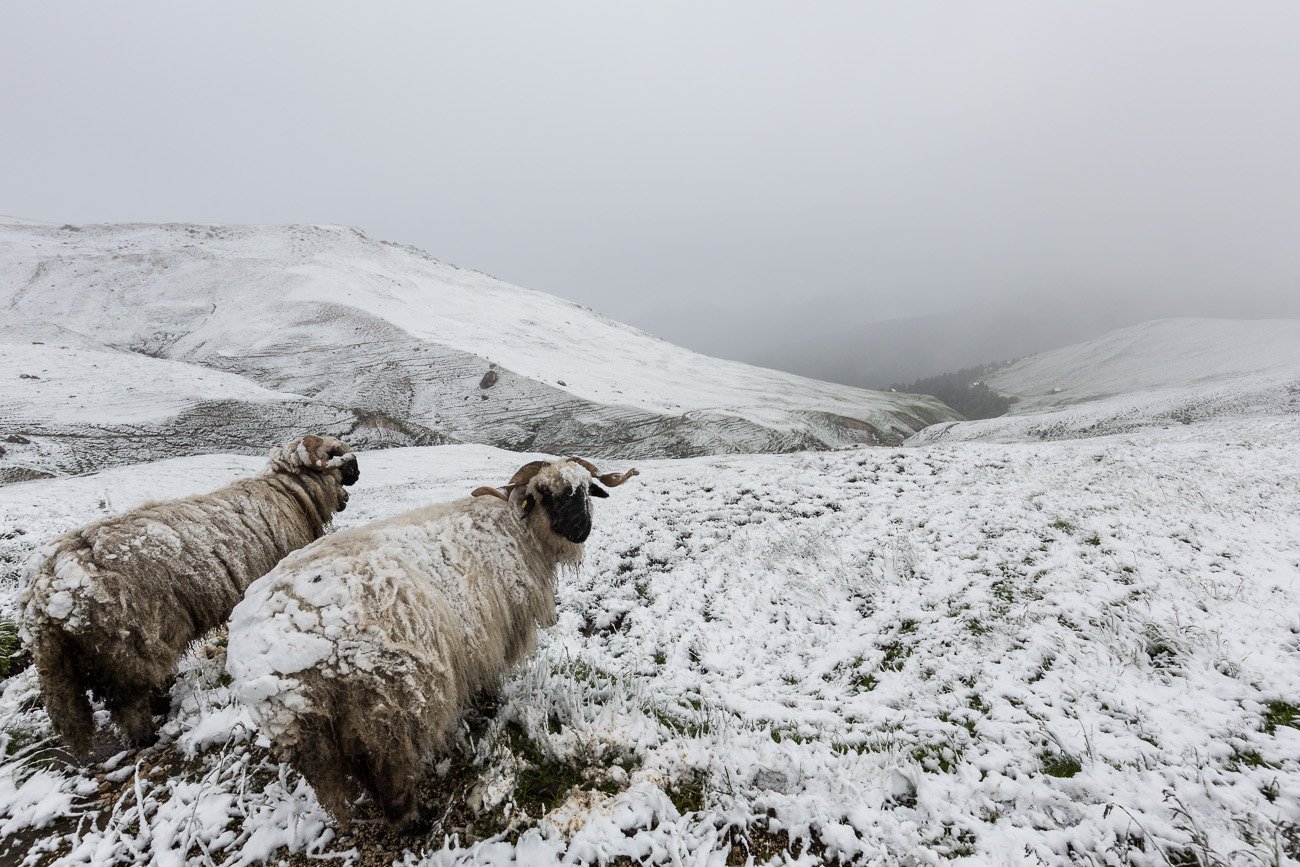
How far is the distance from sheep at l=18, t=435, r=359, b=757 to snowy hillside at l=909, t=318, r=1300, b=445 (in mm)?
34498

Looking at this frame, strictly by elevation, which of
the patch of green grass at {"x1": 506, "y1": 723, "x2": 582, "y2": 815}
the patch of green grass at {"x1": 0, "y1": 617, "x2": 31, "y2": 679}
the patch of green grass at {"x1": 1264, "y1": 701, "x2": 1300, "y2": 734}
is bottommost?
the patch of green grass at {"x1": 0, "y1": 617, "x2": 31, "y2": 679}

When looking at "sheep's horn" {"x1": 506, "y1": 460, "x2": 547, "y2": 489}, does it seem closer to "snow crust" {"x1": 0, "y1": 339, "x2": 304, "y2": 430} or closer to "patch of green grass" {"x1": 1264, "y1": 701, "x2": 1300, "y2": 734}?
"patch of green grass" {"x1": 1264, "y1": 701, "x2": 1300, "y2": 734}

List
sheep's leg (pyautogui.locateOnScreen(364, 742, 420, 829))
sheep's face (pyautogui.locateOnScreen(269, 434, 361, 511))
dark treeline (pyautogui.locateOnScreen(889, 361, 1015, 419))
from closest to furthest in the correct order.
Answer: sheep's leg (pyautogui.locateOnScreen(364, 742, 420, 829)) → sheep's face (pyautogui.locateOnScreen(269, 434, 361, 511)) → dark treeline (pyautogui.locateOnScreen(889, 361, 1015, 419))

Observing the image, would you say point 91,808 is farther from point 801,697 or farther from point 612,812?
point 801,697

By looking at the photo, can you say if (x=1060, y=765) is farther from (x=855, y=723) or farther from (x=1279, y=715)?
(x=1279, y=715)

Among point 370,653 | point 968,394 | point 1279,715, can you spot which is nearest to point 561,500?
point 370,653

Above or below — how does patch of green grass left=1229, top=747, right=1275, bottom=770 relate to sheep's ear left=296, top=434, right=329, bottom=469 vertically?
below

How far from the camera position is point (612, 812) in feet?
11.9

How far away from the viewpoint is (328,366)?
34.2m

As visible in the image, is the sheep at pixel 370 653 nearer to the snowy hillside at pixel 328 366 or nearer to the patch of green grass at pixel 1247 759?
the patch of green grass at pixel 1247 759

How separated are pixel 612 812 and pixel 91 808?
4.01m

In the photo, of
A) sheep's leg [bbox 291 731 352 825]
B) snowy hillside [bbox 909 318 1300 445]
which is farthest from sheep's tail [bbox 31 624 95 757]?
snowy hillside [bbox 909 318 1300 445]

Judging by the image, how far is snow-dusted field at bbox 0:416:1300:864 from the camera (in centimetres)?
343

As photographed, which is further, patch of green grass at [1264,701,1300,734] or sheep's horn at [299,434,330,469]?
sheep's horn at [299,434,330,469]
